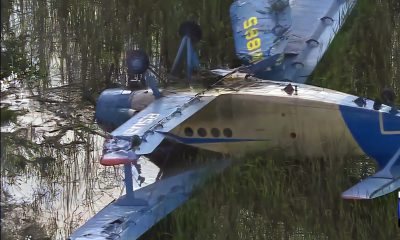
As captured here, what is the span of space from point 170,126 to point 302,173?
0.66 meters

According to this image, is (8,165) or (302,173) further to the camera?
(8,165)

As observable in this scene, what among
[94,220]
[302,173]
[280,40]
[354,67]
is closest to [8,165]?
[94,220]

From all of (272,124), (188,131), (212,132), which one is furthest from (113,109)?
(272,124)

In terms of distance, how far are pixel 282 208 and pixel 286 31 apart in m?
1.61

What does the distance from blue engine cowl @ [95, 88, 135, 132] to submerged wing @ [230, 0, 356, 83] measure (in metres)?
0.76

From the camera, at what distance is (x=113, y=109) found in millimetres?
4047

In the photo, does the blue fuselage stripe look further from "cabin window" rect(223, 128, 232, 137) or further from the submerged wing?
the submerged wing

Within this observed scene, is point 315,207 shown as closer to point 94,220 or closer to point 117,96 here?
point 94,220

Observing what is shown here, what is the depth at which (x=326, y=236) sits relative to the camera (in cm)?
282

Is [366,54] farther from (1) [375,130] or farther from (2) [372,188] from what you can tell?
(2) [372,188]

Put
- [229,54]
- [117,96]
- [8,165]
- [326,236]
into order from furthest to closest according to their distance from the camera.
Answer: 1. [229,54]
2. [117,96]
3. [8,165]
4. [326,236]

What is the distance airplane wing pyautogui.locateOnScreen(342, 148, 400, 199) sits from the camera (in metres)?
2.97

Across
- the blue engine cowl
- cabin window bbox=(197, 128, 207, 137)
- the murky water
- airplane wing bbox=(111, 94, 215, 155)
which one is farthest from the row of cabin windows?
the blue engine cowl

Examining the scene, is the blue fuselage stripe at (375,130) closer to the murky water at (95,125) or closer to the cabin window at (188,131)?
the murky water at (95,125)
